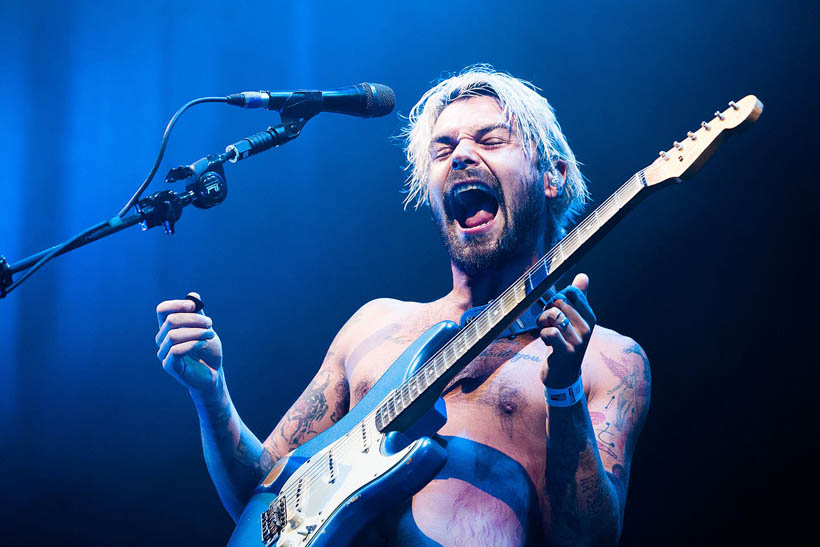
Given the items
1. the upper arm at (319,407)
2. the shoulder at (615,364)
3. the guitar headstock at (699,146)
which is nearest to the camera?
the guitar headstock at (699,146)

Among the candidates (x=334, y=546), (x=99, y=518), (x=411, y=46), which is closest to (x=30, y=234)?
(x=99, y=518)

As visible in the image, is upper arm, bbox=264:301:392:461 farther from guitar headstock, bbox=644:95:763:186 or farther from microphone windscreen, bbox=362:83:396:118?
guitar headstock, bbox=644:95:763:186

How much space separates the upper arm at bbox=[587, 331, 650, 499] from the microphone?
1.09 metres

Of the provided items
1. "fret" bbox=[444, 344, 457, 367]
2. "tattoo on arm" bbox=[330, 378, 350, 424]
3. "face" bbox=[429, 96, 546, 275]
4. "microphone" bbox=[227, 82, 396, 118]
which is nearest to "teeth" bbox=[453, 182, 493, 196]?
"face" bbox=[429, 96, 546, 275]

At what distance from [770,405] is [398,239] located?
1.59m

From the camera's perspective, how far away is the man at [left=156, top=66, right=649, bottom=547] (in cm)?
165

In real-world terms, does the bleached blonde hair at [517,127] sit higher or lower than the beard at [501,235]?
higher

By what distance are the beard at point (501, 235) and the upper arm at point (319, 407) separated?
0.52 meters

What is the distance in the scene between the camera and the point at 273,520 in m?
1.69

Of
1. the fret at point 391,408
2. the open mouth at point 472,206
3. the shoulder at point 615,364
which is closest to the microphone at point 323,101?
the open mouth at point 472,206

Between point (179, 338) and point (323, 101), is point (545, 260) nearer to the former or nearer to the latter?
point (323, 101)

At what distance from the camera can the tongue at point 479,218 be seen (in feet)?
7.48

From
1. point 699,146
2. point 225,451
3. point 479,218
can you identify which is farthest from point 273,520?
point 699,146

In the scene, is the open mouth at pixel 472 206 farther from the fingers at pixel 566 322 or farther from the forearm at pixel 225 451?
the forearm at pixel 225 451
